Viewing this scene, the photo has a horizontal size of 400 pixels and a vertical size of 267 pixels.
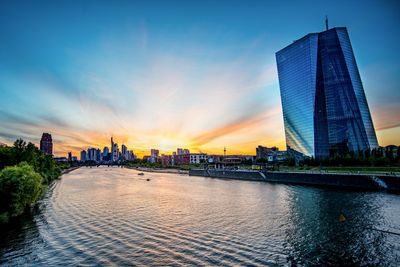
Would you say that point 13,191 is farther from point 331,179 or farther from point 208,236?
point 331,179

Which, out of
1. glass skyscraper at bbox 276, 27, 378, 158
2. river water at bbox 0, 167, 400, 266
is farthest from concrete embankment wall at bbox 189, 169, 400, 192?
glass skyscraper at bbox 276, 27, 378, 158

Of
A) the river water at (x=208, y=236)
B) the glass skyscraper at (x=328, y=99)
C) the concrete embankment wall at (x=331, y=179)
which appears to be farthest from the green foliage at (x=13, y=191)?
the glass skyscraper at (x=328, y=99)

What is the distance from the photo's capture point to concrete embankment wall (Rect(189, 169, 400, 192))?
55.6 m

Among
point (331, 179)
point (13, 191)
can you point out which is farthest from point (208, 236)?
point (331, 179)

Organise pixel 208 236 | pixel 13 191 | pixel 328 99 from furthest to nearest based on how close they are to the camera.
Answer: pixel 328 99
pixel 13 191
pixel 208 236

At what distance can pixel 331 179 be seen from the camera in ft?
225

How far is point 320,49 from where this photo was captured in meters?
167

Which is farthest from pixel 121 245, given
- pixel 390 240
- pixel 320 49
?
pixel 320 49

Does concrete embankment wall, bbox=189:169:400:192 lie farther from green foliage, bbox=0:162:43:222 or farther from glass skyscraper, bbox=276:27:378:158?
glass skyscraper, bbox=276:27:378:158

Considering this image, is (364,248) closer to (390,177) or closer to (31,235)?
(31,235)

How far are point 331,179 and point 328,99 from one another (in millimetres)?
110985

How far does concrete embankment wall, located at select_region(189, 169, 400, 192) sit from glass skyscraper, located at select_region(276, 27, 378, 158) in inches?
3252

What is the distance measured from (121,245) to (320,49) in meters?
184

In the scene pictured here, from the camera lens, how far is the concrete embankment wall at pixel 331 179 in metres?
55.6
